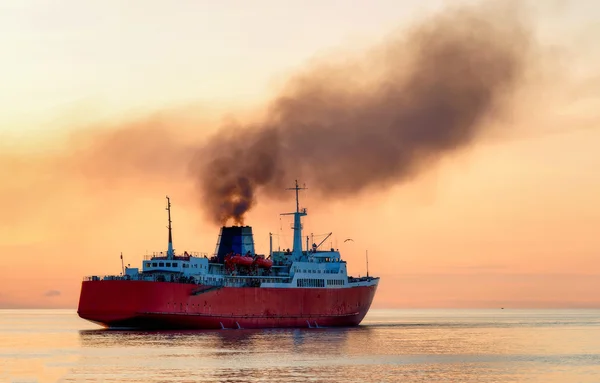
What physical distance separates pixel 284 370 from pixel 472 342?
40.1 meters

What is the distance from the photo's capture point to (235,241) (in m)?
100

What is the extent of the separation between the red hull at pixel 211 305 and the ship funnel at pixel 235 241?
548cm

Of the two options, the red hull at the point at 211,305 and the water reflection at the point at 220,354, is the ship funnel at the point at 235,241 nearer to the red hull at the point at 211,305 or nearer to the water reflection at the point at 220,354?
the red hull at the point at 211,305

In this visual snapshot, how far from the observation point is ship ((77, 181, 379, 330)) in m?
85.9

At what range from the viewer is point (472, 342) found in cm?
9444

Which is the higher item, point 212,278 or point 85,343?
point 212,278

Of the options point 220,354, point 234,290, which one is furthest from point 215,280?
point 220,354

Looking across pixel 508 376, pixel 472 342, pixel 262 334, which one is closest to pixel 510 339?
pixel 472 342

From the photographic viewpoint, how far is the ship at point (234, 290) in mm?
85875

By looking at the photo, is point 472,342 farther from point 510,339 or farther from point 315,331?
point 315,331

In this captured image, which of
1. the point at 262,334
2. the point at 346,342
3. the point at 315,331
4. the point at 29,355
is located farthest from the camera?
the point at 315,331

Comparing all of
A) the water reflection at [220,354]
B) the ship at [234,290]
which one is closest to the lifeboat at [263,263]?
the ship at [234,290]

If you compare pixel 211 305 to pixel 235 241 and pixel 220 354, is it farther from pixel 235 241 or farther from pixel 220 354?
pixel 220 354

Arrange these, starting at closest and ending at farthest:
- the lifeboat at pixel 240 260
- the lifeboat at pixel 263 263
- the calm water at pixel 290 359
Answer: the calm water at pixel 290 359
the lifeboat at pixel 240 260
the lifeboat at pixel 263 263
